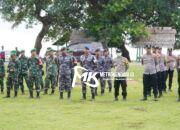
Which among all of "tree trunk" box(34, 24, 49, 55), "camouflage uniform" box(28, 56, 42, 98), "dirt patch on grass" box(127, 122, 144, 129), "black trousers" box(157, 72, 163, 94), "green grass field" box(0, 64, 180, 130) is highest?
"tree trunk" box(34, 24, 49, 55)

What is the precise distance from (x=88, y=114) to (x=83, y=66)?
14.3 feet

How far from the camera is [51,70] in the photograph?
23297 mm

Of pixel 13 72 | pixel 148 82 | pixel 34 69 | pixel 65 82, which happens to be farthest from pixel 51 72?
pixel 148 82

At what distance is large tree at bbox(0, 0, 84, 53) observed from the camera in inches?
1914

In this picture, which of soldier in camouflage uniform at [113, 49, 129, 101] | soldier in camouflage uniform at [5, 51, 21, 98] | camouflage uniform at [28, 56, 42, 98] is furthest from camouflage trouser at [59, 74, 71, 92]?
soldier in camouflage uniform at [5, 51, 21, 98]

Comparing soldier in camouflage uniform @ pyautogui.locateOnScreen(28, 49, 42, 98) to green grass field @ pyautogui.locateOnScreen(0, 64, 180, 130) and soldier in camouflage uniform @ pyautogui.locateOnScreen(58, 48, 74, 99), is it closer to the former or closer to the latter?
green grass field @ pyautogui.locateOnScreen(0, 64, 180, 130)

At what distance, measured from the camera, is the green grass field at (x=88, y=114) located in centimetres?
1417

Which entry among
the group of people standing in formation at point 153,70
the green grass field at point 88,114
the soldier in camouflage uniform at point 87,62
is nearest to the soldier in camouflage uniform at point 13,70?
the green grass field at point 88,114

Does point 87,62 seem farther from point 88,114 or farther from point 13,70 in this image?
point 88,114

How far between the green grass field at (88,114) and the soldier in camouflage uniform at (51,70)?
1549mm

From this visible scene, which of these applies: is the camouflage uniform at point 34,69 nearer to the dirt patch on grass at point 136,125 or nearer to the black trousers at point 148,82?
the black trousers at point 148,82

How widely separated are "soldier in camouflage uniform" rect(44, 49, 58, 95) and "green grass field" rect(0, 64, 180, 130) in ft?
5.08

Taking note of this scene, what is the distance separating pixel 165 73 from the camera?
22578 millimetres

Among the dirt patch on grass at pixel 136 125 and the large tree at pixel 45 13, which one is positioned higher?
the large tree at pixel 45 13
